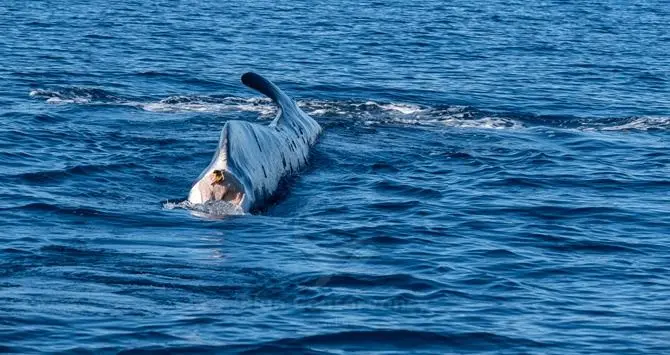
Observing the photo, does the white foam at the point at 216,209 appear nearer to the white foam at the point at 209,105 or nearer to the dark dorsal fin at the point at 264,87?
the dark dorsal fin at the point at 264,87

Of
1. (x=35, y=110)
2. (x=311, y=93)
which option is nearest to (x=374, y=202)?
(x=35, y=110)

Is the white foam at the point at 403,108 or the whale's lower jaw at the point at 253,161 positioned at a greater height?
the whale's lower jaw at the point at 253,161

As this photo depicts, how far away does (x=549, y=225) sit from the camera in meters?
19.9

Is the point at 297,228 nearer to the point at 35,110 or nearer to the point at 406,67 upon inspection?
the point at 35,110

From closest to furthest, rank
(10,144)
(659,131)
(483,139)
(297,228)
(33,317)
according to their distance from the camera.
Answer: (33,317), (297,228), (10,144), (483,139), (659,131)

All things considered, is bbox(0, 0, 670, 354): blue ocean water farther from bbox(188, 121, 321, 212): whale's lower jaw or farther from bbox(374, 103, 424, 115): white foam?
bbox(374, 103, 424, 115): white foam

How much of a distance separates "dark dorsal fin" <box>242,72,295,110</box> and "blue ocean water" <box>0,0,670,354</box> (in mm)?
1273

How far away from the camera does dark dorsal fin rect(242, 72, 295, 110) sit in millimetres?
25327

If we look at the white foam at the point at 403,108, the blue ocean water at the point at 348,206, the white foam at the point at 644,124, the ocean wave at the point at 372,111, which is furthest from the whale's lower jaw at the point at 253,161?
the white foam at the point at 644,124

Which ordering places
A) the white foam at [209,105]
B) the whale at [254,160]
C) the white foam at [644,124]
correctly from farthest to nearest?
the white foam at [209,105] → the white foam at [644,124] → the whale at [254,160]

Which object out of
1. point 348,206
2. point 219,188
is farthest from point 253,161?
point 219,188

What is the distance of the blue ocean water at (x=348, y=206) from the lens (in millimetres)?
14359

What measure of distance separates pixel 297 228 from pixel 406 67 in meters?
22.2

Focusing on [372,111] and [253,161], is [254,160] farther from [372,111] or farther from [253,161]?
[372,111]
